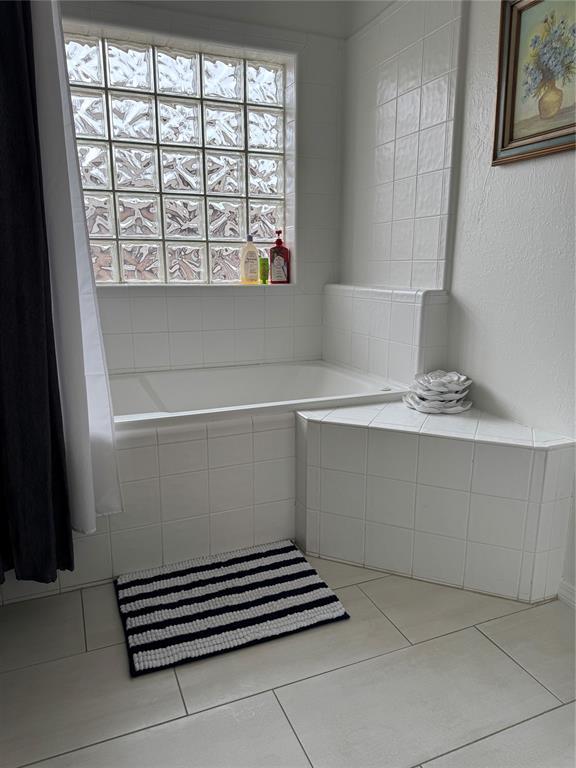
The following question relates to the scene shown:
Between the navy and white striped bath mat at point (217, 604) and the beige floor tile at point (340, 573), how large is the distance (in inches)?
1.4

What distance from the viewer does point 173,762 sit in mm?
1094

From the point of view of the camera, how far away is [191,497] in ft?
5.76

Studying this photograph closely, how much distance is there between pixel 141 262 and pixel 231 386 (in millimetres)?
731

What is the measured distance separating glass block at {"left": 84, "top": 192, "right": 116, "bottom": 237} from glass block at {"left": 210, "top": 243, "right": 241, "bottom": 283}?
1.59ft

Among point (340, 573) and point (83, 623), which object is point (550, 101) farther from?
point (83, 623)

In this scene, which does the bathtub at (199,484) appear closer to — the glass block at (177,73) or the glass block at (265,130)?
the glass block at (265,130)

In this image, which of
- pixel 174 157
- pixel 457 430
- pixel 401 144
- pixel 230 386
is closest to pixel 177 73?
pixel 174 157

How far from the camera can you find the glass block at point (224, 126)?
8.09 feet

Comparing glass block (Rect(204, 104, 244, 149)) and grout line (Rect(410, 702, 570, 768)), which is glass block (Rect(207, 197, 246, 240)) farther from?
grout line (Rect(410, 702, 570, 768))

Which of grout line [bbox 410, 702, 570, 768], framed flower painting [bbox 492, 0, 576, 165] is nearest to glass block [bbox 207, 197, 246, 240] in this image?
framed flower painting [bbox 492, 0, 576, 165]

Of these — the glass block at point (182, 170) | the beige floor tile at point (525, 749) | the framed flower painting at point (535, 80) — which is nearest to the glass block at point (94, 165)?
the glass block at point (182, 170)

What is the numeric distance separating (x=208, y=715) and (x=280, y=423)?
91 centimetres

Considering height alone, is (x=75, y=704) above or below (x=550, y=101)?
below

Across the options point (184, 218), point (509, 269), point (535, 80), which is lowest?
point (509, 269)
